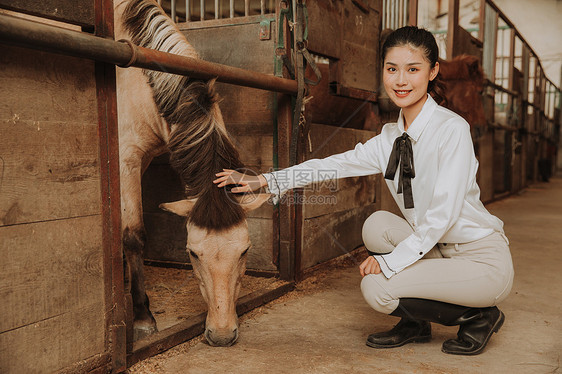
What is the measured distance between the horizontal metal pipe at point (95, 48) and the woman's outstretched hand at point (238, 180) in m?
0.39

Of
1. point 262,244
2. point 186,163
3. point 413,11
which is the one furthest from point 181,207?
point 413,11

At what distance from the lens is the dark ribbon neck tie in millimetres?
1666

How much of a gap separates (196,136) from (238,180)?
0.80ft

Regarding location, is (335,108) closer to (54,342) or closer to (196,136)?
(196,136)

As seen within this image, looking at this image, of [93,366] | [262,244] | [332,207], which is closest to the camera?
[93,366]

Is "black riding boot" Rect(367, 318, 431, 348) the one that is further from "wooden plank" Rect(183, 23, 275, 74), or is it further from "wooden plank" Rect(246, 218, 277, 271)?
"wooden plank" Rect(183, 23, 275, 74)

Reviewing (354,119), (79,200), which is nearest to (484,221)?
(79,200)

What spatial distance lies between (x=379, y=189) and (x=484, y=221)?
7.47 feet

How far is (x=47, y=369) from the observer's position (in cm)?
129

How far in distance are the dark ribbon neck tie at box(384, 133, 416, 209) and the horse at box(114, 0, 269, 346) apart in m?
0.50

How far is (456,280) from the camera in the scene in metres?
1.58

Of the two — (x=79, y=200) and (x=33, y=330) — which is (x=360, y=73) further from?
(x=33, y=330)

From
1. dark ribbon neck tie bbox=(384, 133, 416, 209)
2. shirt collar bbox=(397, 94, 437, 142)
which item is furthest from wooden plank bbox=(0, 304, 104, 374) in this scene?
shirt collar bbox=(397, 94, 437, 142)

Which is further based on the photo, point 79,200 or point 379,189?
point 379,189
